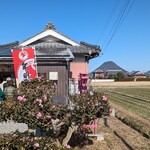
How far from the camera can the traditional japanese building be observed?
1292 centimetres

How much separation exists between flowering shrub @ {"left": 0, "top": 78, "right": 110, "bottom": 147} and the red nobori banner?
11.9ft

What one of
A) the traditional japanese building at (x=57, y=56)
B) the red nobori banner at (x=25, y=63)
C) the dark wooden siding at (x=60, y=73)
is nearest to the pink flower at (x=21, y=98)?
the red nobori banner at (x=25, y=63)

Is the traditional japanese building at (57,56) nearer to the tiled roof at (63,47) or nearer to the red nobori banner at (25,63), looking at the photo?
the tiled roof at (63,47)

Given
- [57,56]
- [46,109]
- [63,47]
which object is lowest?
[46,109]

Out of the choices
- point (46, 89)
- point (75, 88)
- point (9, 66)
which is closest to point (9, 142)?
point (46, 89)

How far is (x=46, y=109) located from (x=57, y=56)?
6.92 m

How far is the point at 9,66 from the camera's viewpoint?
13.5 m

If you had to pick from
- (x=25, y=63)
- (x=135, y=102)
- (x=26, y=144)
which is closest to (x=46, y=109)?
(x=26, y=144)

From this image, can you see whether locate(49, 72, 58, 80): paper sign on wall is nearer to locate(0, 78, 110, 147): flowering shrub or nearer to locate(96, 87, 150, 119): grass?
locate(96, 87, 150, 119): grass

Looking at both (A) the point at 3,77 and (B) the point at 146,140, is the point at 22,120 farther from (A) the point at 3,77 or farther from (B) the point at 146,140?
(A) the point at 3,77

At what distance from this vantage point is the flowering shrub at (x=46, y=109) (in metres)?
5.88

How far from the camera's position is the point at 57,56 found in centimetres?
1276

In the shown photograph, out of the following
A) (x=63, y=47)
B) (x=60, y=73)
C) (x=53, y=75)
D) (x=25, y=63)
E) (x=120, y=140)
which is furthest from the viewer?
(x=63, y=47)

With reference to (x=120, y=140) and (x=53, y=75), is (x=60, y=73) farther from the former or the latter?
(x=120, y=140)
